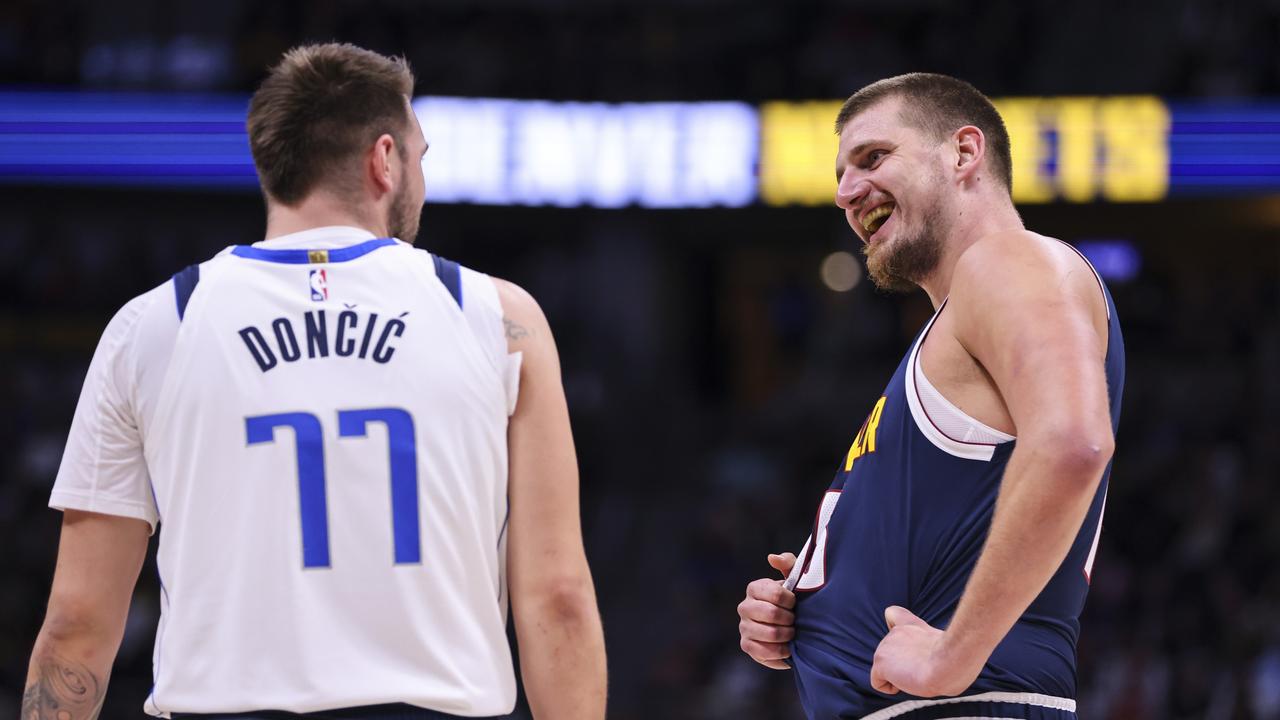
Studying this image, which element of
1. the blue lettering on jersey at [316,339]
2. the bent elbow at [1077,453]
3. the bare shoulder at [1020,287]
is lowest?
the bent elbow at [1077,453]

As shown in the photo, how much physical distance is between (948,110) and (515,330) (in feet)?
3.24

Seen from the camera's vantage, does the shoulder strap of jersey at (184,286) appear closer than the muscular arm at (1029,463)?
No

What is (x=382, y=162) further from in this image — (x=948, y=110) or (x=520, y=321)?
(x=948, y=110)

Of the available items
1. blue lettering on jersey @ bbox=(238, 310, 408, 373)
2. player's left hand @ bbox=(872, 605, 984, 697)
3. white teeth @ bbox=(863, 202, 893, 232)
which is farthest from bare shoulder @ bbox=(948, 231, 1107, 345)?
blue lettering on jersey @ bbox=(238, 310, 408, 373)

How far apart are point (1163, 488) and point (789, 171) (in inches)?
180

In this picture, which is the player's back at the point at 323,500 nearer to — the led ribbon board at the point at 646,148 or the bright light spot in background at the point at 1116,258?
the led ribbon board at the point at 646,148

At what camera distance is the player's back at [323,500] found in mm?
2297

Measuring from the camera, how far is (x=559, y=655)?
8.27 ft

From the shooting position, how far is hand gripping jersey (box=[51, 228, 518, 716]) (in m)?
2.30

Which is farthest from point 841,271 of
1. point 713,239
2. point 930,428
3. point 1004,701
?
point 1004,701

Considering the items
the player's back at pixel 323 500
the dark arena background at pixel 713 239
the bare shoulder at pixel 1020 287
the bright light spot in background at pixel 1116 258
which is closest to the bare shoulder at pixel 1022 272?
the bare shoulder at pixel 1020 287

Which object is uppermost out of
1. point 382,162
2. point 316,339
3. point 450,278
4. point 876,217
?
point 382,162

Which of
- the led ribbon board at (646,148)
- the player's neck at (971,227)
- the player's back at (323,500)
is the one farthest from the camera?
the led ribbon board at (646,148)

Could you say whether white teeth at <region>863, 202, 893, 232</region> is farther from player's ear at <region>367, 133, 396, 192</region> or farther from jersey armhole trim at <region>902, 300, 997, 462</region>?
player's ear at <region>367, 133, 396, 192</region>
